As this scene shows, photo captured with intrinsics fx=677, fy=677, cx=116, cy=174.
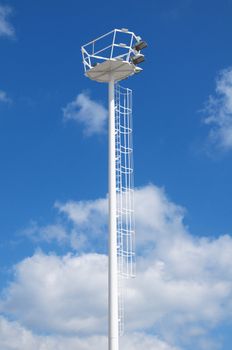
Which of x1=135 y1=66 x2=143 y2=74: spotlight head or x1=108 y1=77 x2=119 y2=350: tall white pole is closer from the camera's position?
x1=108 y1=77 x2=119 y2=350: tall white pole

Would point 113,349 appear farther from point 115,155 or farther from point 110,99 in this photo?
point 110,99

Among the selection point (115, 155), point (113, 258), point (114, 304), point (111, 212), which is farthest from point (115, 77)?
point (114, 304)

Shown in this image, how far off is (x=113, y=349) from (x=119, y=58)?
2417 centimetres

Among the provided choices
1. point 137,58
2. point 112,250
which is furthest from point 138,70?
point 112,250

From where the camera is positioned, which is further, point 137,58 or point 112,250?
point 137,58

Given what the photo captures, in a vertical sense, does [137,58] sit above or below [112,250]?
above

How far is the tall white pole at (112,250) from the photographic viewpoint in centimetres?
5172

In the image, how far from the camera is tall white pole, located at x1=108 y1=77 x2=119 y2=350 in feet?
170

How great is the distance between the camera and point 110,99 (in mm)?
58406

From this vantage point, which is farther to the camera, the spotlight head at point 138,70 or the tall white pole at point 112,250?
the spotlight head at point 138,70

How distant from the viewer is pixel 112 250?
53656 mm

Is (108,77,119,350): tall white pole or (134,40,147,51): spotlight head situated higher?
(134,40,147,51): spotlight head

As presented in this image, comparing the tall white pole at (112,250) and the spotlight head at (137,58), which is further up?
the spotlight head at (137,58)

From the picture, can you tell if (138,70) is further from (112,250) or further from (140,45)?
(112,250)
